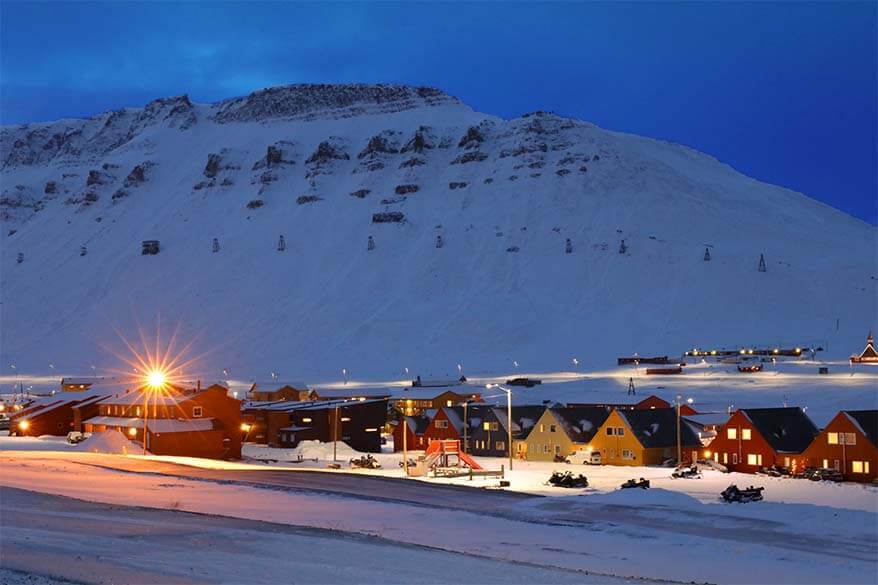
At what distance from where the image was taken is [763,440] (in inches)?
2138

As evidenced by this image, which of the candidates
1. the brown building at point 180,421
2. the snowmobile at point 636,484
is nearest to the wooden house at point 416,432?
the brown building at point 180,421

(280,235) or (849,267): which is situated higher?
(280,235)

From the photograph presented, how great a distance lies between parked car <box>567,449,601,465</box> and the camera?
61.2 meters

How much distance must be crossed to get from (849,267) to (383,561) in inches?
6058

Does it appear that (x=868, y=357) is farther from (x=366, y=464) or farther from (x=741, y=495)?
(x=741, y=495)

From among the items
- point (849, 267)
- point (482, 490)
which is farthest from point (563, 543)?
point (849, 267)

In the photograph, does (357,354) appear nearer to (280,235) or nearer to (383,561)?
(280,235)

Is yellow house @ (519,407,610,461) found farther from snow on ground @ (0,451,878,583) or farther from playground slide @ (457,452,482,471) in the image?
snow on ground @ (0,451,878,583)

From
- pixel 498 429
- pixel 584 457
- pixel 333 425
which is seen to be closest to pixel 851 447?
pixel 584 457

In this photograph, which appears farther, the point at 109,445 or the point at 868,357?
the point at 868,357

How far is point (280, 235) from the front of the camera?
7697 inches

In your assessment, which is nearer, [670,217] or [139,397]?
[139,397]

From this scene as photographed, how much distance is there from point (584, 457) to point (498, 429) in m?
8.03

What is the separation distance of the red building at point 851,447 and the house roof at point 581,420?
1565cm
